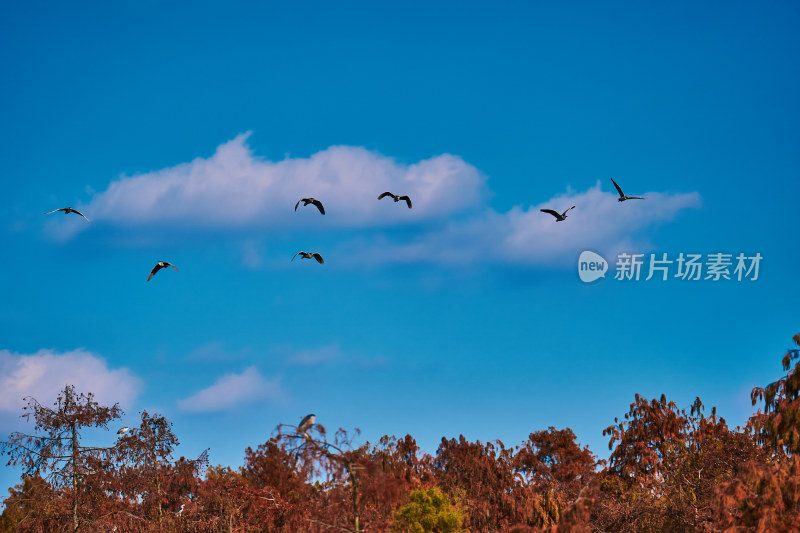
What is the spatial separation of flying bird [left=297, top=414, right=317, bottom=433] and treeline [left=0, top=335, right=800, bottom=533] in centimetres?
8

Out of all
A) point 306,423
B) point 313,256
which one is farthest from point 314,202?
point 306,423

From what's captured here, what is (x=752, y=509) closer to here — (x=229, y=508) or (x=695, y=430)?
(x=229, y=508)

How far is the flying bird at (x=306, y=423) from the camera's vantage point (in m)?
15.5

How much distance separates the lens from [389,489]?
15.5 m

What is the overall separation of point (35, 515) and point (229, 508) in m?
12.0

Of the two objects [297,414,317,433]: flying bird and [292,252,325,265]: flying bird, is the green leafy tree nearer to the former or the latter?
[292,252,325,265]: flying bird

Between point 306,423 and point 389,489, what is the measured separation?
86.9 inches

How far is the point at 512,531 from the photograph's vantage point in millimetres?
19766

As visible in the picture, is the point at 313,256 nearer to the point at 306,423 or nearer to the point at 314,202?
the point at 314,202

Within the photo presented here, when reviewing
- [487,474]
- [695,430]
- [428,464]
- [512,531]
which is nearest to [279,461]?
[512,531]

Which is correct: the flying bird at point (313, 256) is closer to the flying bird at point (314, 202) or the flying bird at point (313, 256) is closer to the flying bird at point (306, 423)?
the flying bird at point (314, 202)

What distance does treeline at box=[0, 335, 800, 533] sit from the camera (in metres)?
16.6

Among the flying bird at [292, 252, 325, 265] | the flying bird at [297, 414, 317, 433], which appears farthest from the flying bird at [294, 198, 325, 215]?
the flying bird at [297, 414, 317, 433]

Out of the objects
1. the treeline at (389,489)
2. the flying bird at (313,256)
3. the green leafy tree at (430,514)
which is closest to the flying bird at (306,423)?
the treeline at (389,489)
